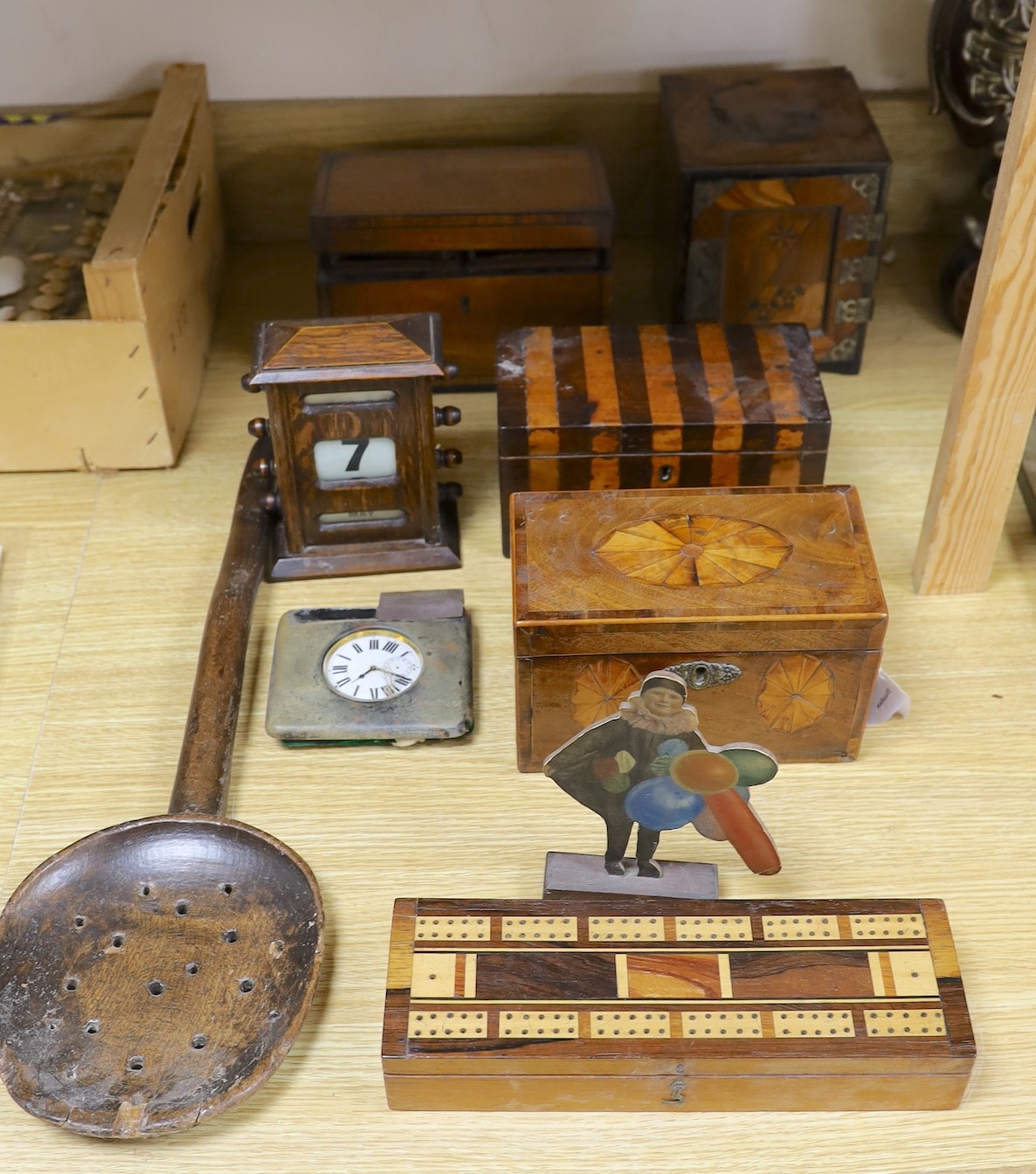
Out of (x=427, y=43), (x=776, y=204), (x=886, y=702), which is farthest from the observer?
(x=427, y=43)

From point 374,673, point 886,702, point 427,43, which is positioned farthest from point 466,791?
point 427,43

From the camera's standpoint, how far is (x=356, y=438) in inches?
46.9

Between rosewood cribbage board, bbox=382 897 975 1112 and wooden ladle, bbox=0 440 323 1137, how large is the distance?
9 centimetres

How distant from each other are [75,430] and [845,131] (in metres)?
0.81

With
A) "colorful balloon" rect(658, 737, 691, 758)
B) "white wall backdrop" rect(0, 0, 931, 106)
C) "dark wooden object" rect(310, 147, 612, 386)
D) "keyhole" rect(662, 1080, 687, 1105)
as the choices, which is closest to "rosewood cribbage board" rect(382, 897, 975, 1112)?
"keyhole" rect(662, 1080, 687, 1105)

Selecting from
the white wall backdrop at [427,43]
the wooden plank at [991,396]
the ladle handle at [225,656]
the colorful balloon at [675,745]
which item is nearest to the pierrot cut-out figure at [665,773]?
the colorful balloon at [675,745]

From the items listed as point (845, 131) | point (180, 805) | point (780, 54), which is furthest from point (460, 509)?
point (780, 54)

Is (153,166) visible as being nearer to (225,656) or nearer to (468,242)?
(468,242)

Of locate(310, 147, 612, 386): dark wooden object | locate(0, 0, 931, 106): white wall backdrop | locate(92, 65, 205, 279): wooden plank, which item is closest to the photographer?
locate(92, 65, 205, 279): wooden plank

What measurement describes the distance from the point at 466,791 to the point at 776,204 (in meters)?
0.66

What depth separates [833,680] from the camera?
104cm

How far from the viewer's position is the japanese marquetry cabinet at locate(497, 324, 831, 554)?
119 centimetres

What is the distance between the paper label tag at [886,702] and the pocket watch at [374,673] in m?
0.33

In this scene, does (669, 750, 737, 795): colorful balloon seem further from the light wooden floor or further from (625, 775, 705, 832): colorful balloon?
the light wooden floor
